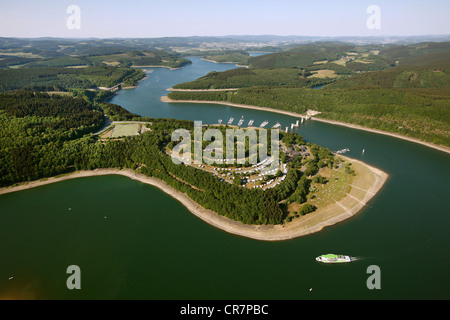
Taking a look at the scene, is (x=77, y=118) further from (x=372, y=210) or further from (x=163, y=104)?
(x=372, y=210)

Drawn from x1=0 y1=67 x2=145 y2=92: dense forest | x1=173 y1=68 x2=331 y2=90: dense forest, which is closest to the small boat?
x1=173 y1=68 x2=331 y2=90: dense forest

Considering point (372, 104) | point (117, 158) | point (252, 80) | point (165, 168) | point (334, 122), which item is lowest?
point (165, 168)

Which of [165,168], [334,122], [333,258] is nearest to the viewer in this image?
[333,258]

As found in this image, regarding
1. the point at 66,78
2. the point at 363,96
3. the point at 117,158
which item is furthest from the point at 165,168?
the point at 66,78

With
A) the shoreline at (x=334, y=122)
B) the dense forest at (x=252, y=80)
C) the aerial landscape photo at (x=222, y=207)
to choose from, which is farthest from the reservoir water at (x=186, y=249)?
the dense forest at (x=252, y=80)

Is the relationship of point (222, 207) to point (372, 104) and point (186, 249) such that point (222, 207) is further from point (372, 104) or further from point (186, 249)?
point (372, 104)

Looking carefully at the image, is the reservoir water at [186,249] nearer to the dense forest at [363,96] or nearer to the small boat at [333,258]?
the small boat at [333,258]

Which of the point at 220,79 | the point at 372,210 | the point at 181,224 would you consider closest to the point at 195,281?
the point at 181,224
